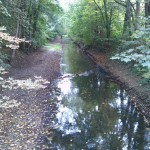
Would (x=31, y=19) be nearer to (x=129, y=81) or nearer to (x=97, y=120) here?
(x=129, y=81)

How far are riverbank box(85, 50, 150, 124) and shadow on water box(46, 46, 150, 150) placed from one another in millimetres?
339

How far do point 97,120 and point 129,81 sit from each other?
235 inches

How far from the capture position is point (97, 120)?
10.4 meters

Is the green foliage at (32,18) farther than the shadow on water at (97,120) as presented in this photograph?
Yes

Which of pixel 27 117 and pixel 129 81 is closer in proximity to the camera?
pixel 27 117

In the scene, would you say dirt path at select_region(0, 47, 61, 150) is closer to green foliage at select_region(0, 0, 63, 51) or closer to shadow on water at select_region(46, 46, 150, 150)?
shadow on water at select_region(46, 46, 150, 150)

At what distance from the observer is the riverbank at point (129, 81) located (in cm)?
1193

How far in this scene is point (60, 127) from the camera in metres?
9.59

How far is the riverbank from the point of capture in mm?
11930

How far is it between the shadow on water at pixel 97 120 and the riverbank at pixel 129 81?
34 centimetres

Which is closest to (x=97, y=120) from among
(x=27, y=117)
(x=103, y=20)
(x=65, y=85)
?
(x=27, y=117)

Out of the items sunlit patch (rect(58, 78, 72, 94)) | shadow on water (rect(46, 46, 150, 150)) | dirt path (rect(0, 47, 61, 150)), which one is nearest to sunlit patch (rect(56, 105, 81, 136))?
shadow on water (rect(46, 46, 150, 150))

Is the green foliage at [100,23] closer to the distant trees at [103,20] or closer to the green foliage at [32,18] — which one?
the distant trees at [103,20]

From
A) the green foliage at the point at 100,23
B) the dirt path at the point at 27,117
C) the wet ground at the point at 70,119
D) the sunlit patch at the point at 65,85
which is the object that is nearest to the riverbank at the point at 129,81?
the wet ground at the point at 70,119
